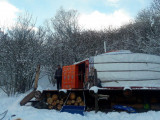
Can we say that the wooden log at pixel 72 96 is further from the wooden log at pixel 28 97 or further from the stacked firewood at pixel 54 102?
the wooden log at pixel 28 97

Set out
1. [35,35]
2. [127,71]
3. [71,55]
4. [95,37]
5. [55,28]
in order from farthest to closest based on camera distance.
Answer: [95,37]
[55,28]
[71,55]
[35,35]
[127,71]

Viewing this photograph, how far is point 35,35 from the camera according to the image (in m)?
11.0

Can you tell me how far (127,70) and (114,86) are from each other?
2.23ft

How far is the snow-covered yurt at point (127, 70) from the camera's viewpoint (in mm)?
5625

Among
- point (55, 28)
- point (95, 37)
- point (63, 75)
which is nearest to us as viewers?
point (63, 75)

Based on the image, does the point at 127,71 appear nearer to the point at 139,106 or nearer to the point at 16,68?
the point at 139,106

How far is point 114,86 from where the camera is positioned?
5.59 metres

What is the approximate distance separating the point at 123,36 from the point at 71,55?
585 centimetres

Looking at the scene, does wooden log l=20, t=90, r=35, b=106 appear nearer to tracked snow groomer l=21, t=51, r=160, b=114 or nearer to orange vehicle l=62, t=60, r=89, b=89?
tracked snow groomer l=21, t=51, r=160, b=114

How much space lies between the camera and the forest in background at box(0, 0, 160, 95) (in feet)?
31.4

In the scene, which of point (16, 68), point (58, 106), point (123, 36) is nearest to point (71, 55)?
point (16, 68)

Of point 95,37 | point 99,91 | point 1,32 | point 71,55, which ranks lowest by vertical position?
point 99,91

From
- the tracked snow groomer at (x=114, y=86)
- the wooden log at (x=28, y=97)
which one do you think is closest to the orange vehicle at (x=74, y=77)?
the tracked snow groomer at (x=114, y=86)

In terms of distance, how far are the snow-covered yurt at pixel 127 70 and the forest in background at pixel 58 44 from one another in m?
1.94
